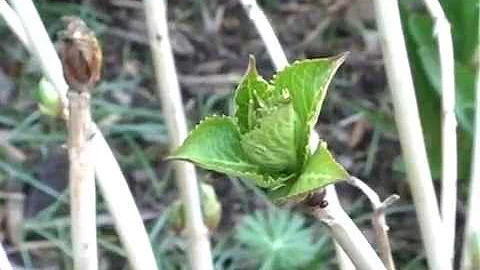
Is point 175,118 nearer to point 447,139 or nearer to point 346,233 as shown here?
point 447,139

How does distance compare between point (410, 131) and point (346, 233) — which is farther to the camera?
point (410, 131)

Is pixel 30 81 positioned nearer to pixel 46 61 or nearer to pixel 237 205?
pixel 237 205

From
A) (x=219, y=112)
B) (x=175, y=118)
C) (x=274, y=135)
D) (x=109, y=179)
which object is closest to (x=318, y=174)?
(x=274, y=135)

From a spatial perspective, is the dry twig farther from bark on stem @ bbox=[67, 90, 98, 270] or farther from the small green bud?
bark on stem @ bbox=[67, 90, 98, 270]

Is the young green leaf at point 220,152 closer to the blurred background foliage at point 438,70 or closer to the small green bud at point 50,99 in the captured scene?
the small green bud at point 50,99

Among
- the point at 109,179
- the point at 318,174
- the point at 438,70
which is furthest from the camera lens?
the point at 438,70

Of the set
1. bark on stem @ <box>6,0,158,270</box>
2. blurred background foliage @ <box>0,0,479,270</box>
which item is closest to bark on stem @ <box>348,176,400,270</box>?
bark on stem @ <box>6,0,158,270</box>

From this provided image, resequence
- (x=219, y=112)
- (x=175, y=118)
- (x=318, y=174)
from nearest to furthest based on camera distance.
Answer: (x=318, y=174), (x=175, y=118), (x=219, y=112)

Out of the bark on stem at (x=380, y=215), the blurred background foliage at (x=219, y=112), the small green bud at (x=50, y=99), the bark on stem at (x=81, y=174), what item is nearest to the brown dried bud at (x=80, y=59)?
the bark on stem at (x=81, y=174)
